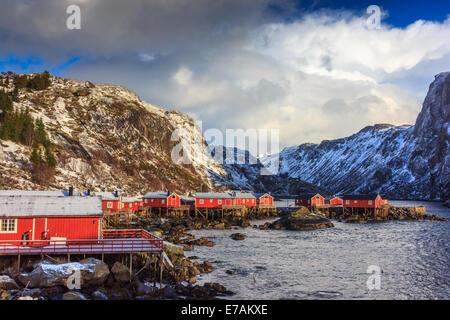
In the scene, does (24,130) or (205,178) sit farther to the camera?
(205,178)

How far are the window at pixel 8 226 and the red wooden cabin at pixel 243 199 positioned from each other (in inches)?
2467

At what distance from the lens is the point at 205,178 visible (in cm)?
15662

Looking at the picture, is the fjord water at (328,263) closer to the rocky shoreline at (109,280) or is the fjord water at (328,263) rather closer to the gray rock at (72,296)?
the rocky shoreline at (109,280)

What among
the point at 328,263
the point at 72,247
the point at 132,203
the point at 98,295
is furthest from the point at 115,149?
the point at 98,295

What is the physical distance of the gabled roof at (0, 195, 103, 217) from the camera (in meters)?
31.2

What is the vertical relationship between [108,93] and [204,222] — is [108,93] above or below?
above

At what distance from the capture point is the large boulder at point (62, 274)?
24.8 m

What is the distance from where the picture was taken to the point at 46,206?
3244 centimetres

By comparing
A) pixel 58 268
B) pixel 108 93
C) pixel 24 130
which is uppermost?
pixel 108 93

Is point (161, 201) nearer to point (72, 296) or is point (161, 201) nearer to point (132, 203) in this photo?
point (132, 203)

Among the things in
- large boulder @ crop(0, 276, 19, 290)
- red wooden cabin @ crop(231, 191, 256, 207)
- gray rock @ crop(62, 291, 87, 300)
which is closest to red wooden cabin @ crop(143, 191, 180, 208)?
red wooden cabin @ crop(231, 191, 256, 207)
